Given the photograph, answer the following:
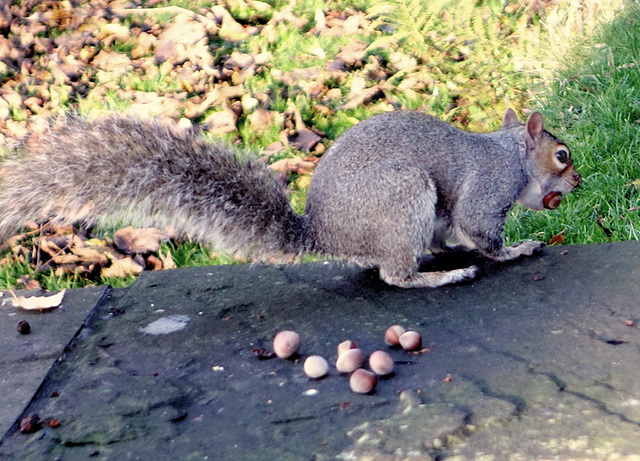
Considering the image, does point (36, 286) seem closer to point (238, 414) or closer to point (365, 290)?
point (365, 290)

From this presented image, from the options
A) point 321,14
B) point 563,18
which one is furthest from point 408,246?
point 321,14

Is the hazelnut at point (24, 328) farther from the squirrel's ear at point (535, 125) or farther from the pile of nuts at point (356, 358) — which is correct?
the squirrel's ear at point (535, 125)

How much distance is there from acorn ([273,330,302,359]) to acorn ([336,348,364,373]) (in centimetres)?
16

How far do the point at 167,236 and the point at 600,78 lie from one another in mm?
2579

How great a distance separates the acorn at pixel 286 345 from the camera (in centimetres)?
214

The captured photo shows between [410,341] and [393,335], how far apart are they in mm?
73

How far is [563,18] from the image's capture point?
5.01m

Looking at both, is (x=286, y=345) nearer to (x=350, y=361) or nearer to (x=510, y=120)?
(x=350, y=361)

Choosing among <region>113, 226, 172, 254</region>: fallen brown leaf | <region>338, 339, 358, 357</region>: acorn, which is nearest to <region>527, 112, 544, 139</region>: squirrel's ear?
<region>338, 339, 358, 357</region>: acorn

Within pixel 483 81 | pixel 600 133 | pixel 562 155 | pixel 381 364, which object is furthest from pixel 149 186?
pixel 483 81

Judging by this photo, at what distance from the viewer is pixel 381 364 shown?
6.52 feet

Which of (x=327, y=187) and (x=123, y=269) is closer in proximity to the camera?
(x=327, y=187)

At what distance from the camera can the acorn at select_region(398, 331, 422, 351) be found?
6.98ft

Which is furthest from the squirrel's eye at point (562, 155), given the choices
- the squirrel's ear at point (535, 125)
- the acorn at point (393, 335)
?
the acorn at point (393, 335)
